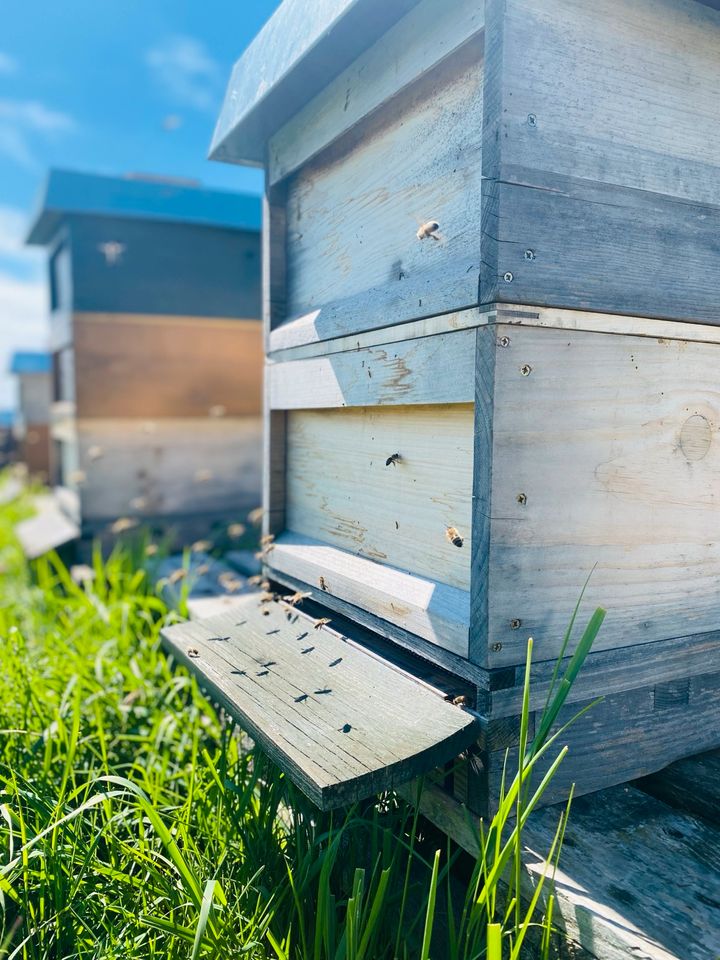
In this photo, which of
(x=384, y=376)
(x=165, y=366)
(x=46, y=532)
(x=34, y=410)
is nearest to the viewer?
(x=384, y=376)

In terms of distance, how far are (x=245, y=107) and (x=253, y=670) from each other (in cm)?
144

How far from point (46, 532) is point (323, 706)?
365 cm

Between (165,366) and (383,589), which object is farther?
(165,366)

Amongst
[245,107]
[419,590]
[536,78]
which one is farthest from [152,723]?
[536,78]

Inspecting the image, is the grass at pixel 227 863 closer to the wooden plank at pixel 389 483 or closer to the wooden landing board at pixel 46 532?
the wooden plank at pixel 389 483

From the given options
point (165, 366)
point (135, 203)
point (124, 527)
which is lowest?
point (124, 527)

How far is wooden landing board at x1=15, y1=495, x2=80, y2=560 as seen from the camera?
4.10 m

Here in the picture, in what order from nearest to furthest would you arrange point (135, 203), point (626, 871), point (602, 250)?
1. point (626, 871)
2. point (602, 250)
3. point (135, 203)

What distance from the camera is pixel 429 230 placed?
1.38 metres

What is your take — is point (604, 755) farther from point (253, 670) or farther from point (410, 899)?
point (253, 670)

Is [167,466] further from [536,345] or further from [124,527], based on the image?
[536,345]

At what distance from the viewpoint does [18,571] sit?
4.28m

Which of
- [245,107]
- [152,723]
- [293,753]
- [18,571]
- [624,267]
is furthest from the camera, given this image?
[18,571]

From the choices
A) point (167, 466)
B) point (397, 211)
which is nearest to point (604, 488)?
point (397, 211)
